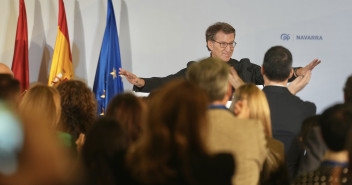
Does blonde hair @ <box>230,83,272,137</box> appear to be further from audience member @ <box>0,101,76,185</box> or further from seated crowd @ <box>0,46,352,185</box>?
audience member @ <box>0,101,76,185</box>

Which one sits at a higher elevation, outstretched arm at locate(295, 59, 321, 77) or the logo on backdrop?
the logo on backdrop

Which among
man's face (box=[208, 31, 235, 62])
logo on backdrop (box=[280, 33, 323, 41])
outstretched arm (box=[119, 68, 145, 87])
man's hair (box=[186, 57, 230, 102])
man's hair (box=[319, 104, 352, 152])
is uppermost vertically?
logo on backdrop (box=[280, 33, 323, 41])

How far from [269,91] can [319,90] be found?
2830 millimetres

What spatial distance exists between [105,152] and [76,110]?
3.92 feet

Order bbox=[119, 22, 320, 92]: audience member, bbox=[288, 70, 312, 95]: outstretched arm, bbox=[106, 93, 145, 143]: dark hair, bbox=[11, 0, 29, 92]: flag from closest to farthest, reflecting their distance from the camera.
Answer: bbox=[106, 93, 145, 143]: dark hair
bbox=[288, 70, 312, 95]: outstretched arm
bbox=[119, 22, 320, 92]: audience member
bbox=[11, 0, 29, 92]: flag

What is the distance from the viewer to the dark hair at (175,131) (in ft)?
6.58

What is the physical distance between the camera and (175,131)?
2.01 meters

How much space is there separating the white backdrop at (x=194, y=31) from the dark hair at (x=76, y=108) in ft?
8.79

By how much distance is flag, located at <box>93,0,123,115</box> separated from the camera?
574 centimetres

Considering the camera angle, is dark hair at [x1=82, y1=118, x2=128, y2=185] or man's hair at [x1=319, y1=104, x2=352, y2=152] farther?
man's hair at [x1=319, y1=104, x2=352, y2=152]

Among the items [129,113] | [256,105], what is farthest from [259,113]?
[129,113]

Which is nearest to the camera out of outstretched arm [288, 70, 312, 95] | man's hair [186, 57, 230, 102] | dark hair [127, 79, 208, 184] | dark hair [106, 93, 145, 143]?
dark hair [127, 79, 208, 184]

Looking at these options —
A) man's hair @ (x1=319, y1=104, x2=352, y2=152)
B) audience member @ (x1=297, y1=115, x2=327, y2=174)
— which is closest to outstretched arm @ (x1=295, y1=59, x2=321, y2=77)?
audience member @ (x1=297, y1=115, x2=327, y2=174)

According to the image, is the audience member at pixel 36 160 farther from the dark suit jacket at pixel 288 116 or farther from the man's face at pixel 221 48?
the man's face at pixel 221 48
